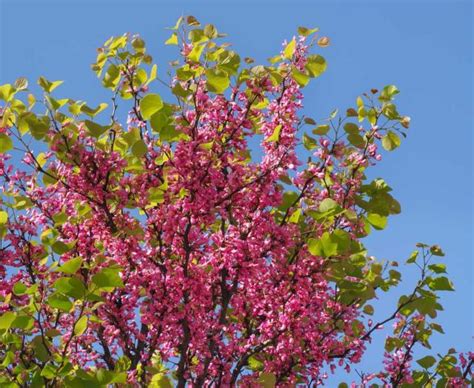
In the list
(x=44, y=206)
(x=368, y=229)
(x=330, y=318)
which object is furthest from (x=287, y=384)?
(x=44, y=206)

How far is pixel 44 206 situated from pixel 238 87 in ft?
9.47

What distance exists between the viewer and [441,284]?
8.85m

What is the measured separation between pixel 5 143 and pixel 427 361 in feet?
21.9

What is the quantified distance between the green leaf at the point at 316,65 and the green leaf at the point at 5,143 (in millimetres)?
3676

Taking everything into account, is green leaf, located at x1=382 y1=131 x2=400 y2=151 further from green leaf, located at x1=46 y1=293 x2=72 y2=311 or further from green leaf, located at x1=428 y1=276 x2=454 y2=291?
green leaf, located at x1=46 y1=293 x2=72 y2=311

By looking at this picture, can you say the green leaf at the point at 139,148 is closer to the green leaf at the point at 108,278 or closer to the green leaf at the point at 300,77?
the green leaf at the point at 300,77

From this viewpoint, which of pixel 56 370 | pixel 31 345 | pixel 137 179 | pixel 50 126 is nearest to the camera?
pixel 56 370

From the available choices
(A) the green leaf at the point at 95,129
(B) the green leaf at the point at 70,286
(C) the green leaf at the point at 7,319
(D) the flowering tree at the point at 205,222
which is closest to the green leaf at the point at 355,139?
(D) the flowering tree at the point at 205,222

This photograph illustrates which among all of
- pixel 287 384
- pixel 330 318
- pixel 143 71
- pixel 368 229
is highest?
pixel 143 71

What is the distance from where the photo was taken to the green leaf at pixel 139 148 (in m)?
7.55

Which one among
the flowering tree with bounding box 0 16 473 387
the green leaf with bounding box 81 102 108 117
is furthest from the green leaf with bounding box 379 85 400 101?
the green leaf with bounding box 81 102 108 117

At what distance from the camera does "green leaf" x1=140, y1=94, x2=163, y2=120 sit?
23.6 ft

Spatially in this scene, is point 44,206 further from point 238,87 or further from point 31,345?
point 238,87

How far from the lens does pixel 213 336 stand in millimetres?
8320
